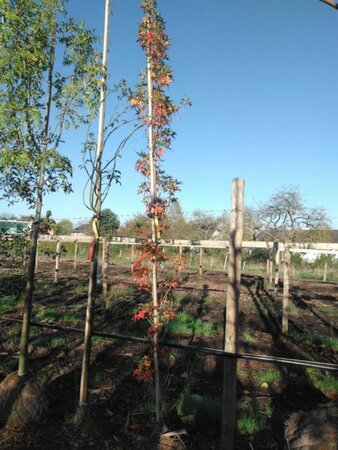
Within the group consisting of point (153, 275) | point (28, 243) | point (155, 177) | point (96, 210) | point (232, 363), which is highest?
point (155, 177)

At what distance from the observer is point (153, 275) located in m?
3.71

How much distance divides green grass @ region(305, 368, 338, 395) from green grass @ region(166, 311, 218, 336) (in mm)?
2381

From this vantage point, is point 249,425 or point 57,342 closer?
point 249,425

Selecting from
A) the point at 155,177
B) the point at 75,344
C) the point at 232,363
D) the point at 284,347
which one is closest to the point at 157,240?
the point at 155,177

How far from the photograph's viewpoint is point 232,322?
334 cm

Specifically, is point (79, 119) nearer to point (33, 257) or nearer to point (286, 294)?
point (33, 257)

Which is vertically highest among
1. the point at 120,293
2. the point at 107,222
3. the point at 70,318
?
the point at 107,222

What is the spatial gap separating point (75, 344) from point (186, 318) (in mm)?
2972

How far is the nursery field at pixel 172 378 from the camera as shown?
3.57 metres

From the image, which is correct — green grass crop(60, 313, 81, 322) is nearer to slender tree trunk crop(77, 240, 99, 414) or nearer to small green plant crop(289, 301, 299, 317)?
slender tree trunk crop(77, 240, 99, 414)

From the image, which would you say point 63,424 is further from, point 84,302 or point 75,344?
point 84,302

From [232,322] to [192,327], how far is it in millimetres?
4615

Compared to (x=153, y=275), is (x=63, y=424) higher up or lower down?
lower down

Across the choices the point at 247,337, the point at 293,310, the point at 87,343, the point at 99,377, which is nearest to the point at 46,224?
the point at 87,343
